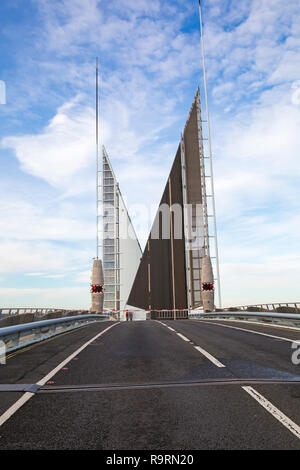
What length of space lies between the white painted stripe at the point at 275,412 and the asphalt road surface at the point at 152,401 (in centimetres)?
1

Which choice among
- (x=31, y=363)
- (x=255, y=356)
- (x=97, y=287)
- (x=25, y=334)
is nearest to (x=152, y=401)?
(x=31, y=363)

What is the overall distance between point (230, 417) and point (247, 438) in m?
0.65

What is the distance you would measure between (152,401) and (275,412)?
1694mm

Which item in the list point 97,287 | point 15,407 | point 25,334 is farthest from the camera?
point 97,287

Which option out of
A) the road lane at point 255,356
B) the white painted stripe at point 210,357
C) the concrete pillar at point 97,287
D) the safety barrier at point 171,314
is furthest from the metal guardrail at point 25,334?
the safety barrier at point 171,314

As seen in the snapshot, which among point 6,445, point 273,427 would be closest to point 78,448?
point 6,445

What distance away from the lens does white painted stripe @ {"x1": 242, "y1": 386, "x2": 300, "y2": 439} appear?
420cm

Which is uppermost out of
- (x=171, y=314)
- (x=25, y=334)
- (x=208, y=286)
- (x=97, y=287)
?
(x=97, y=287)

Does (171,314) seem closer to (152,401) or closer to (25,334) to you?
(25,334)

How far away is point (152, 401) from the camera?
17.6ft

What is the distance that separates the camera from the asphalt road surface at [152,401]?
3.97 meters

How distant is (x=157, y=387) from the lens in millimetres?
6105

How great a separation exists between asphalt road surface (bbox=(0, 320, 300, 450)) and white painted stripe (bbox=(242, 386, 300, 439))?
0.01 metres
